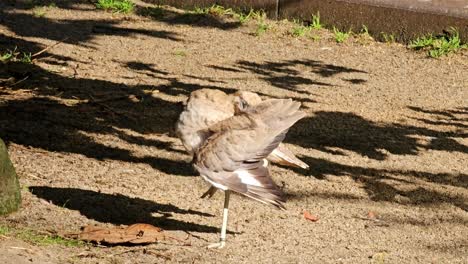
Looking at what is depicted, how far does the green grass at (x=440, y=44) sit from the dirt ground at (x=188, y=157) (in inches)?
4.9

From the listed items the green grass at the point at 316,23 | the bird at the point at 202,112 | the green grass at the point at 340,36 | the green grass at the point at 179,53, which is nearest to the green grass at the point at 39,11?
the green grass at the point at 179,53

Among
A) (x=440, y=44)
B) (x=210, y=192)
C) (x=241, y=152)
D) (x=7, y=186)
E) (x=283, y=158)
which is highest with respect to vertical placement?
(x=241, y=152)

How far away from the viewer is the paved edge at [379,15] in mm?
11930

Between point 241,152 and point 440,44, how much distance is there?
645 cm

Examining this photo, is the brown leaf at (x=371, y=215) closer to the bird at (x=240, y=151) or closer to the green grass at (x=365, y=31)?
the bird at (x=240, y=151)

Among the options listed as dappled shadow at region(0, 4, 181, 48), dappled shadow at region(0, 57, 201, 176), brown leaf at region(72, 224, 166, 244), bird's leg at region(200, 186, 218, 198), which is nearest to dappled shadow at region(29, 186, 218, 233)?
bird's leg at region(200, 186, 218, 198)

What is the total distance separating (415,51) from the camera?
39.0ft

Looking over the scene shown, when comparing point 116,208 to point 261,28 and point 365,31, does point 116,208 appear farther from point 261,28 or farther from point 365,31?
point 365,31

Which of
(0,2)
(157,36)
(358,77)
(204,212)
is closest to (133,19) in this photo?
(157,36)

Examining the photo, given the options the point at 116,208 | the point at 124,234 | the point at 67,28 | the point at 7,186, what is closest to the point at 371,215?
the point at 116,208

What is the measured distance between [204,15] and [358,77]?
10.0 feet

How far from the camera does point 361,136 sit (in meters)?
8.81

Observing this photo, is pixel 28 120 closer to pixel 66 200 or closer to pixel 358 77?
pixel 66 200

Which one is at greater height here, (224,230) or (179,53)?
(224,230)
